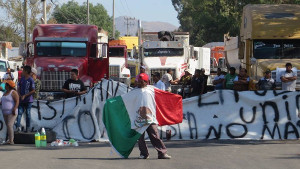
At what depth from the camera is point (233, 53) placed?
107 feet

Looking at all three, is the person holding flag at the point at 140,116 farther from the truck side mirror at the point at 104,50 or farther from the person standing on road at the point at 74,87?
the truck side mirror at the point at 104,50

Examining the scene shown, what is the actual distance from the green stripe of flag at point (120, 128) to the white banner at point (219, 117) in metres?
3.56

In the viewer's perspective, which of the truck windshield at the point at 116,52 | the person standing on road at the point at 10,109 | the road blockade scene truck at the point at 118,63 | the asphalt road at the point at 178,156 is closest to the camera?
the asphalt road at the point at 178,156

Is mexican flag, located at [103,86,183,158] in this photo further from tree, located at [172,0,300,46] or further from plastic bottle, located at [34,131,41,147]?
tree, located at [172,0,300,46]

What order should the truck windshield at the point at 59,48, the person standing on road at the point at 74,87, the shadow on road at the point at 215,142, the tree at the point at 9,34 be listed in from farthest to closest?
the tree at the point at 9,34 < the truck windshield at the point at 59,48 < the person standing on road at the point at 74,87 < the shadow on road at the point at 215,142

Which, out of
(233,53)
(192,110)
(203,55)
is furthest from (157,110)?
(203,55)

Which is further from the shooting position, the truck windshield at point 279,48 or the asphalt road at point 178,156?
the truck windshield at point 279,48

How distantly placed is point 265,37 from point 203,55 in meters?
22.0

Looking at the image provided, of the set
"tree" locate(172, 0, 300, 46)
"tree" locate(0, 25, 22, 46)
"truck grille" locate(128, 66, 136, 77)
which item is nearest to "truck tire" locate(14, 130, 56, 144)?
"tree" locate(172, 0, 300, 46)

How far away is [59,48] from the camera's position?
2588 cm

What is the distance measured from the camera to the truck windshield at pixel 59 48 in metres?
25.9

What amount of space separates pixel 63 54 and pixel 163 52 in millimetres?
9869

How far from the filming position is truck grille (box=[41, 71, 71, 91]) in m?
25.2

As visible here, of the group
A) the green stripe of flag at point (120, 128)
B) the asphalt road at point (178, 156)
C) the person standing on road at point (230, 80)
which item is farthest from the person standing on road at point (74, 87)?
the green stripe of flag at point (120, 128)
